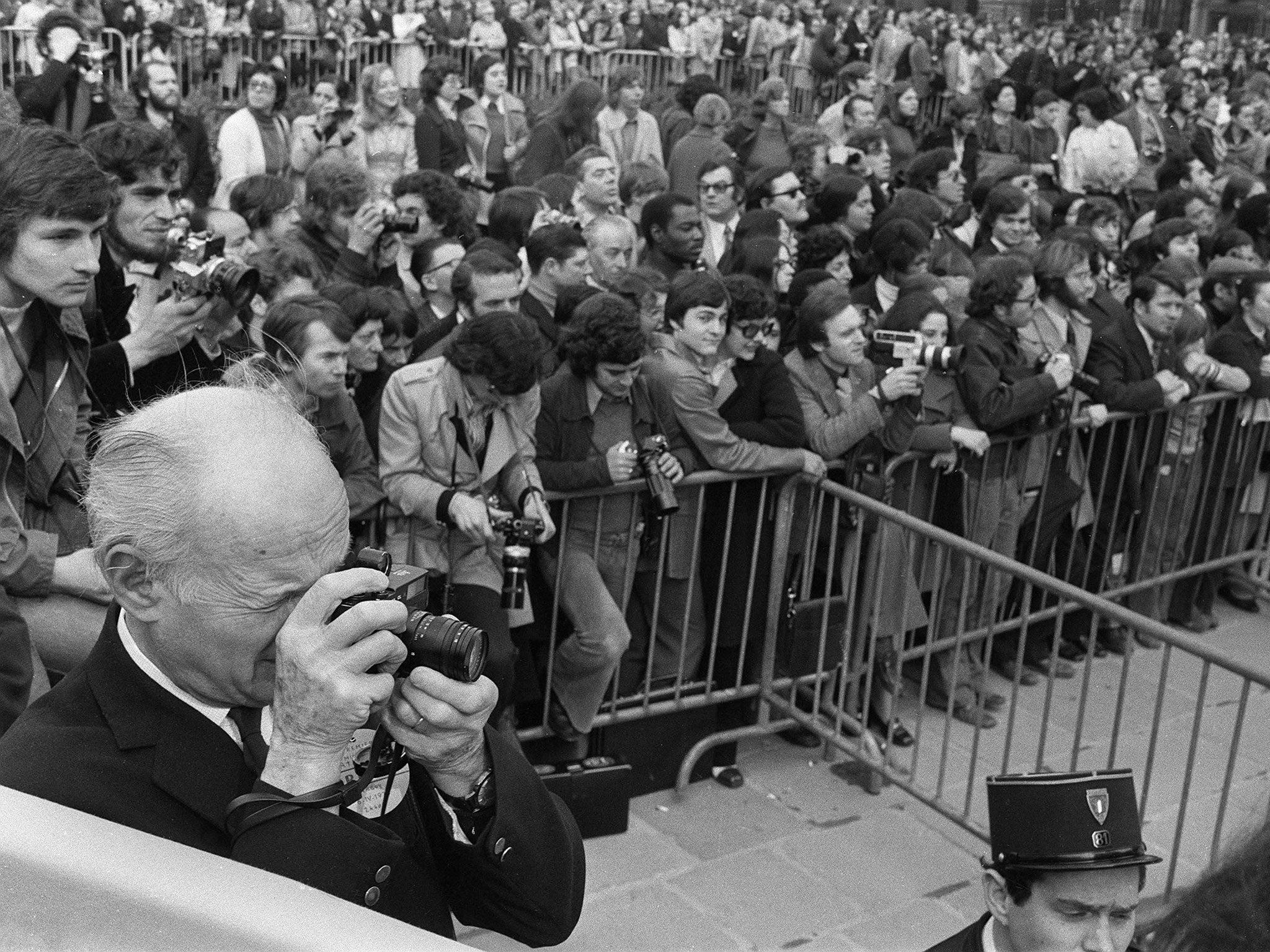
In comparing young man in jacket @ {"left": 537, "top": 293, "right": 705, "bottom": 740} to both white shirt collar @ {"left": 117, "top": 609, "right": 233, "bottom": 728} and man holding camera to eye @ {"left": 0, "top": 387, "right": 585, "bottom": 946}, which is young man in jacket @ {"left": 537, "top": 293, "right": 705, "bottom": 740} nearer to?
man holding camera to eye @ {"left": 0, "top": 387, "right": 585, "bottom": 946}

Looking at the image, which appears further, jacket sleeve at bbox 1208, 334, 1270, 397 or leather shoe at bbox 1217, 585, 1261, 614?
leather shoe at bbox 1217, 585, 1261, 614

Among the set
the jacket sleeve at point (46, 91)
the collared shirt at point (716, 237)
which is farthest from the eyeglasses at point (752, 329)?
the jacket sleeve at point (46, 91)

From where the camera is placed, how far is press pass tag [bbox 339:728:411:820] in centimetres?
194

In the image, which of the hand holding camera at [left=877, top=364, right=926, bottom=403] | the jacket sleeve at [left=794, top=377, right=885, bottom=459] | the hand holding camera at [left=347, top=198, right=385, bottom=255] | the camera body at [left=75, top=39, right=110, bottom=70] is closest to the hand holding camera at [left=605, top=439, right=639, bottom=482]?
the jacket sleeve at [left=794, top=377, right=885, bottom=459]

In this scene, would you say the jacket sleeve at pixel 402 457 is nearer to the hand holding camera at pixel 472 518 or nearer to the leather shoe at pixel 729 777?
the hand holding camera at pixel 472 518

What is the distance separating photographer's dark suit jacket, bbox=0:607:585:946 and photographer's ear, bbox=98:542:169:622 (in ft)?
0.18

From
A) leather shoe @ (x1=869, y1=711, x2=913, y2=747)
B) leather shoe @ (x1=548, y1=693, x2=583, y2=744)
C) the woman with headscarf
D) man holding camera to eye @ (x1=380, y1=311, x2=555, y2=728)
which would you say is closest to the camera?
man holding camera to eye @ (x1=380, y1=311, x2=555, y2=728)

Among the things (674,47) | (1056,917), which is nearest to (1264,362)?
(1056,917)

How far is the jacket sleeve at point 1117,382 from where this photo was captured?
258 inches

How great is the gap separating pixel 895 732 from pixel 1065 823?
2.85m

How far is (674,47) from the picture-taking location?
20.2m

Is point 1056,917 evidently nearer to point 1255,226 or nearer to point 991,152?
point 1255,226

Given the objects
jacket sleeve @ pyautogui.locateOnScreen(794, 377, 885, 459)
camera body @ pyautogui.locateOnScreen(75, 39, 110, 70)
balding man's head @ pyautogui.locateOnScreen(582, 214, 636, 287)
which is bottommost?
jacket sleeve @ pyautogui.locateOnScreen(794, 377, 885, 459)

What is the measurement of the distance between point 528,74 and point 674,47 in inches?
113
